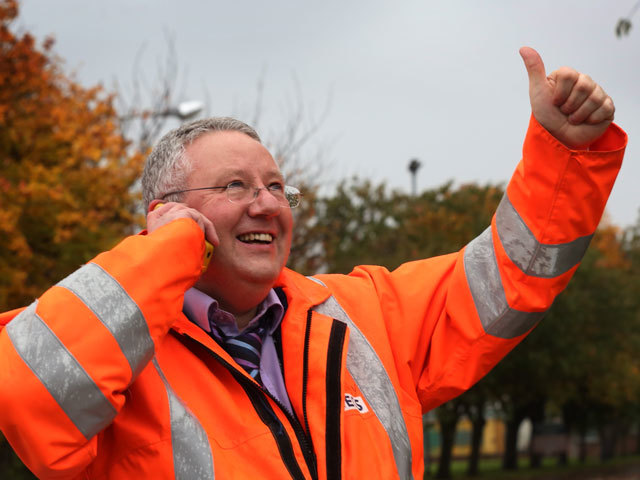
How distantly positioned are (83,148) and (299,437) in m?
9.17

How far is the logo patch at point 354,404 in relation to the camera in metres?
2.16

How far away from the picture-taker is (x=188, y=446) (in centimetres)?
191

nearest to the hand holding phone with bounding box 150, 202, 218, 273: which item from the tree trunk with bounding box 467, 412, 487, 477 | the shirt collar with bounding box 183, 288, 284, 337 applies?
the shirt collar with bounding box 183, 288, 284, 337

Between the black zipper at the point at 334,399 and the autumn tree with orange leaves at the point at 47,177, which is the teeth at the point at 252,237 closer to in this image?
the black zipper at the point at 334,399

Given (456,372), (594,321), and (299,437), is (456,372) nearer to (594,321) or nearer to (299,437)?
(299,437)

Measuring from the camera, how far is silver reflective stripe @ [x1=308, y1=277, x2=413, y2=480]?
2.18 metres

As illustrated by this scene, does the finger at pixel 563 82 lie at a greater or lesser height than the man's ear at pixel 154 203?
greater

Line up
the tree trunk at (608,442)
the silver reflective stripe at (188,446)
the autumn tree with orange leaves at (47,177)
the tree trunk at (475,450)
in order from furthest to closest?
the tree trunk at (608,442), the tree trunk at (475,450), the autumn tree with orange leaves at (47,177), the silver reflective stripe at (188,446)

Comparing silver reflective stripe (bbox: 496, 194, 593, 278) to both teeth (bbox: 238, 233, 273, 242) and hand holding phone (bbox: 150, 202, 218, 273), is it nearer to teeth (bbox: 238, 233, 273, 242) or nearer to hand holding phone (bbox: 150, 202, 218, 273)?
teeth (bbox: 238, 233, 273, 242)

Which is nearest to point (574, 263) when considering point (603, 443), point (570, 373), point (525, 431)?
point (570, 373)

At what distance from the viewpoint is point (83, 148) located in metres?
10.5

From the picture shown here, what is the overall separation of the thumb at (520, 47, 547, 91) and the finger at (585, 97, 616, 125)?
0.16 meters

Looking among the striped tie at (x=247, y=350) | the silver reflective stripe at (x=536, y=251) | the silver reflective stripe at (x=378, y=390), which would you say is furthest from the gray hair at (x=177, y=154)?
the silver reflective stripe at (x=536, y=251)

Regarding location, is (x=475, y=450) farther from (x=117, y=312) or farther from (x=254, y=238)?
(x=117, y=312)
